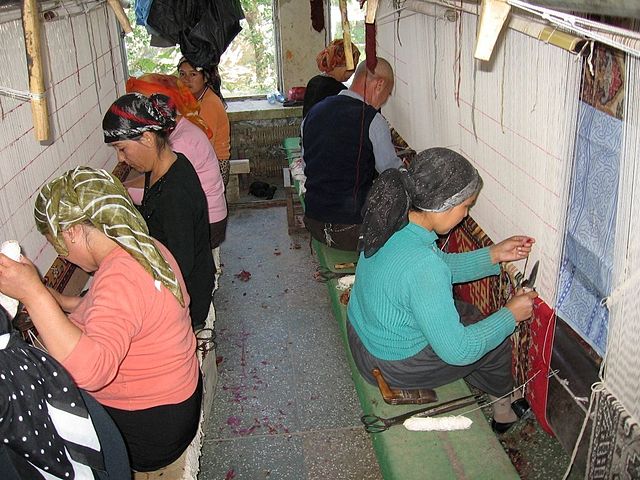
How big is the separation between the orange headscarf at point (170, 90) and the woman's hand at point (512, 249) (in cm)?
189

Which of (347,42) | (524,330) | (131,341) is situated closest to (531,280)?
(524,330)

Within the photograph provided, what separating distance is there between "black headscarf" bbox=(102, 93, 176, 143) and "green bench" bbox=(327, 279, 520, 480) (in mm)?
1470

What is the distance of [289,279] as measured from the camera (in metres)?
4.12

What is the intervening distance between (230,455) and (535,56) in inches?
80.6

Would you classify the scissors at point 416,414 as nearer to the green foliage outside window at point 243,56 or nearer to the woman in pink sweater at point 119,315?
the woman in pink sweater at point 119,315

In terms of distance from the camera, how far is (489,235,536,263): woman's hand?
2176 mm

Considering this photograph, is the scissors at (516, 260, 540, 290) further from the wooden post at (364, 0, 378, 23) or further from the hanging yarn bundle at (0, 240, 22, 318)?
the hanging yarn bundle at (0, 240, 22, 318)

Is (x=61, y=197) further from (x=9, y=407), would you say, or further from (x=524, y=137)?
(x=524, y=137)

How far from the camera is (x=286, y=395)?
9.92ft

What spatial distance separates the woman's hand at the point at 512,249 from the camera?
7.14ft

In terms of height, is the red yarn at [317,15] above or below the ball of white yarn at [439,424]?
above

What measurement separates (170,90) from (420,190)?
1.99m

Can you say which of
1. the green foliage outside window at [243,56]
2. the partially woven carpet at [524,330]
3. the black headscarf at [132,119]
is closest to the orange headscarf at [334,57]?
the green foliage outside window at [243,56]

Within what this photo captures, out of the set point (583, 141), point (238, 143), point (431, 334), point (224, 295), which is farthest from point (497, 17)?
point (238, 143)
